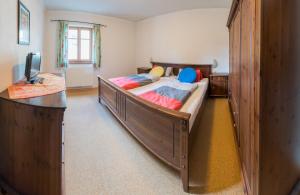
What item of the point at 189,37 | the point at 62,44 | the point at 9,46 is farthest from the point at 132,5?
the point at 9,46

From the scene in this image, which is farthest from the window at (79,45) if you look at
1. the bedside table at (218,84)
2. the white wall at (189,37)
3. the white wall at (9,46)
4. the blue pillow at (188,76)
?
the white wall at (9,46)

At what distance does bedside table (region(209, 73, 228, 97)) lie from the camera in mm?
5729

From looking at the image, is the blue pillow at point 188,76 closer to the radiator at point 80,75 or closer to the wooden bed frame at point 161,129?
the wooden bed frame at point 161,129

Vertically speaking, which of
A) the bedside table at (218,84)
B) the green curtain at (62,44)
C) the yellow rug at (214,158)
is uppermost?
the green curtain at (62,44)

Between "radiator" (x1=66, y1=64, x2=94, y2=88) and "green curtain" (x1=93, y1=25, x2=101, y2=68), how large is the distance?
0.22m

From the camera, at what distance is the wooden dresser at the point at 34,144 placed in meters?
1.57

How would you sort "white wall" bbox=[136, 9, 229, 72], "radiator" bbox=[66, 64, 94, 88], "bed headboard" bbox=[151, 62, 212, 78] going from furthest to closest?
"radiator" bbox=[66, 64, 94, 88] → "bed headboard" bbox=[151, 62, 212, 78] → "white wall" bbox=[136, 9, 229, 72]

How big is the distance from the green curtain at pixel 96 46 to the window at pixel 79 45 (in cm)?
17

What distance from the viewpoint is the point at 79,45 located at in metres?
7.20

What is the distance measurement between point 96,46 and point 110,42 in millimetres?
643

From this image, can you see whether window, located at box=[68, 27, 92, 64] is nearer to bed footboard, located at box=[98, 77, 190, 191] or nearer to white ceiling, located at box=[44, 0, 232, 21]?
white ceiling, located at box=[44, 0, 232, 21]

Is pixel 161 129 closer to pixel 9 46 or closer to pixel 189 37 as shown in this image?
pixel 9 46

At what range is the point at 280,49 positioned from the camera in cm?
126

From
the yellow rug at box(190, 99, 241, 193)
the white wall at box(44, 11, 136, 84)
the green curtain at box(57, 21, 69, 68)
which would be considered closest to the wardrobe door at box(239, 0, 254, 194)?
the yellow rug at box(190, 99, 241, 193)
